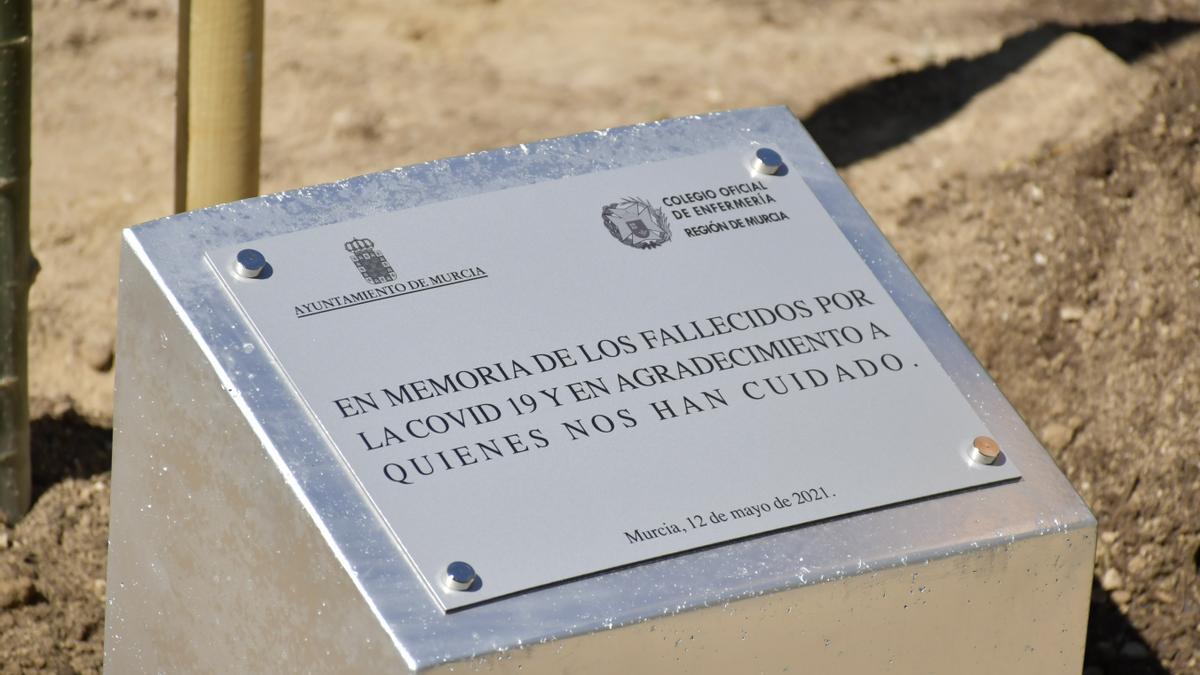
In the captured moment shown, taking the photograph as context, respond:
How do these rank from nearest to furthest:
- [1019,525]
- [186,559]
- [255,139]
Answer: [1019,525] → [186,559] → [255,139]

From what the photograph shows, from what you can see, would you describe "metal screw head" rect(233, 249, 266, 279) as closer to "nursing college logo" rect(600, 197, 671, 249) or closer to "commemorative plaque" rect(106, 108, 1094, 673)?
"commemorative plaque" rect(106, 108, 1094, 673)

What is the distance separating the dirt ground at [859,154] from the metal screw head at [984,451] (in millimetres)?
1065

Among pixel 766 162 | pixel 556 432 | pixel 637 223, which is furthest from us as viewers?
pixel 766 162

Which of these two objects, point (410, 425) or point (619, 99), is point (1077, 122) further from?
point (410, 425)

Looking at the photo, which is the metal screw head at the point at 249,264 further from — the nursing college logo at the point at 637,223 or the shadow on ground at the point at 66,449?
the shadow on ground at the point at 66,449

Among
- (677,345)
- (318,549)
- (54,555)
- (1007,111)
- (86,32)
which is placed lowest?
(54,555)

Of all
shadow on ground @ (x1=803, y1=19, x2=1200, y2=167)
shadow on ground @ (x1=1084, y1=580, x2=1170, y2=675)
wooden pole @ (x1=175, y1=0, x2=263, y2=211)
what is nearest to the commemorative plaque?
wooden pole @ (x1=175, y1=0, x2=263, y2=211)

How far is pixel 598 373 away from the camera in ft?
5.87

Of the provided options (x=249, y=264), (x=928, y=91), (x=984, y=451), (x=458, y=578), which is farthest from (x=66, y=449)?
(x=928, y=91)

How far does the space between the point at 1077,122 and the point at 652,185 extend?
6.12 feet

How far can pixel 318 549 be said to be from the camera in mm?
1629

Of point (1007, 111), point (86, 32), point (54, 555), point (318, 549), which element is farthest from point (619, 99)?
point (318, 549)

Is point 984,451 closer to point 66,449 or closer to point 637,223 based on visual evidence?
point 637,223

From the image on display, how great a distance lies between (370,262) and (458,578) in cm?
44
